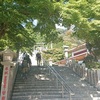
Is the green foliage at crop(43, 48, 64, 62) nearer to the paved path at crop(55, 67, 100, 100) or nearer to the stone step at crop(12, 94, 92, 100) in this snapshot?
the paved path at crop(55, 67, 100, 100)

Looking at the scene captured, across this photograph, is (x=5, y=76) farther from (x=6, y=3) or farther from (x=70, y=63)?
(x=70, y=63)

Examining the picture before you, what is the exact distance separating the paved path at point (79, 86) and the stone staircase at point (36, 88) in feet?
3.18

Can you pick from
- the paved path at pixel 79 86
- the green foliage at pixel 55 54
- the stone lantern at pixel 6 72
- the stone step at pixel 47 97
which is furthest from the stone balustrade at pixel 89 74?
the green foliage at pixel 55 54

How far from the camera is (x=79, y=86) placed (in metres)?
14.3

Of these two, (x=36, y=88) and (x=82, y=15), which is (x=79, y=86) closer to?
(x=36, y=88)

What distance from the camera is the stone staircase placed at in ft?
39.0

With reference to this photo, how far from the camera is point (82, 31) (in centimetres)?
1045

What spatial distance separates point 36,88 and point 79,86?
2937 mm

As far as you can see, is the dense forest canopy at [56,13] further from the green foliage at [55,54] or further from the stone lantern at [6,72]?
the green foliage at [55,54]

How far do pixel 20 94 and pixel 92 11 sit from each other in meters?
5.77

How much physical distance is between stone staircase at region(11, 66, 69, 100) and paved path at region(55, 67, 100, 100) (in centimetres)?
97

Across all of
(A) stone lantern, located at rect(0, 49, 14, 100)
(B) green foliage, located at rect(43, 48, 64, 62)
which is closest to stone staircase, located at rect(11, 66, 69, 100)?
(A) stone lantern, located at rect(0, 49, 14, 100)

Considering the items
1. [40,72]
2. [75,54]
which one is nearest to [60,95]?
[40,72]

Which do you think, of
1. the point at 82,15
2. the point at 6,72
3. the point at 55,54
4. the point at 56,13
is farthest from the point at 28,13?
the point at 55,54
